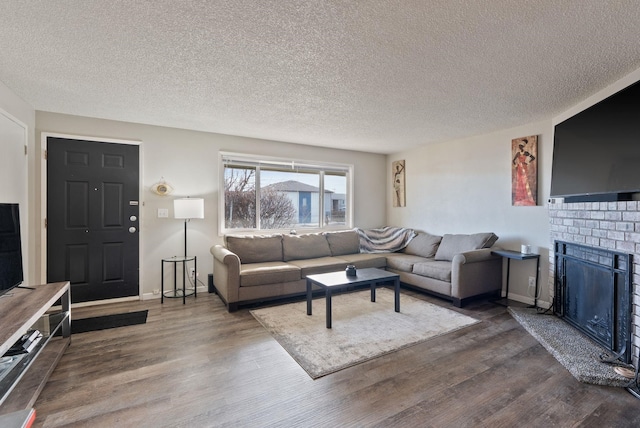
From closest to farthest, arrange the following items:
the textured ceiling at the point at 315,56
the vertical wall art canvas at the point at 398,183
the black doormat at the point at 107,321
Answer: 1. the textured ceiling at the point at 315,56
2. the black doormat at the point at 107,321
3. the vertical wall art canvas at the point at 398,183

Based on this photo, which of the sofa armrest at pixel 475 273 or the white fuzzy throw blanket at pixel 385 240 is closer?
the sofa armrest at pixel 475 273

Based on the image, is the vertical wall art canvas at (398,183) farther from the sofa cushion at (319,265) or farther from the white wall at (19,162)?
the white wall at (19,162)

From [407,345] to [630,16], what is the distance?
266cm

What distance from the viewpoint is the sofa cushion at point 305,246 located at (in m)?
4.39

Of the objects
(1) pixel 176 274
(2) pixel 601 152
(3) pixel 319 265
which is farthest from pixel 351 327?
(2) pixel 601 152

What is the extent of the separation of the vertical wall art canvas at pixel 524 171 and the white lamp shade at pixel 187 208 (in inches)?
163

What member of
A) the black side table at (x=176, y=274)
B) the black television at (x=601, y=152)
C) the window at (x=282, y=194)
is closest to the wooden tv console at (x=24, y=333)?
the black side table at (x=176, y=274)

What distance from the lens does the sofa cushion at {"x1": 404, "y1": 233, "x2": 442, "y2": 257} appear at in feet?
15.1

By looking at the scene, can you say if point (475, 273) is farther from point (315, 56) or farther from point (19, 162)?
point (19, 162)

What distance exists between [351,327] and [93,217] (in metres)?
3.36

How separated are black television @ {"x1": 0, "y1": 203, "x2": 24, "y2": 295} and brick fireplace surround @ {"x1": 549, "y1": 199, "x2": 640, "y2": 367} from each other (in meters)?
4.58

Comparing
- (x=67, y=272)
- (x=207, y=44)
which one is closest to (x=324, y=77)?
(x=207, y=44)

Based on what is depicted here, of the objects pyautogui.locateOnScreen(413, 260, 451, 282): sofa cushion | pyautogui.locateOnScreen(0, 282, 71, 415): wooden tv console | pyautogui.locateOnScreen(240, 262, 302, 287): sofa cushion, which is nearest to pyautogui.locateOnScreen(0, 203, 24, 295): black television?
pyautogui.locateOnScreen(0, 282, 71, 415): wooden tv console

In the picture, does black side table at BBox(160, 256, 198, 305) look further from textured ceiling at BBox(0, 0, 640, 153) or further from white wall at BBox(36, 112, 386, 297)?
textured ceiling at BBox(0, 0, 640, 153)
